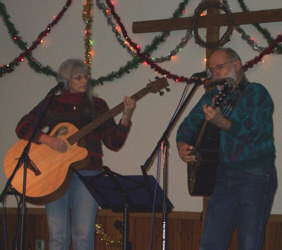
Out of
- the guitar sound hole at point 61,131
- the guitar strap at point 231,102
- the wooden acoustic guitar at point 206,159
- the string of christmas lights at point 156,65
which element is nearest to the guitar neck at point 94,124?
the guitar sound hole at point 61,131

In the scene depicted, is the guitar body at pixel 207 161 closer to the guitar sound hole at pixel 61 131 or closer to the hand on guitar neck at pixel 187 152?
the hand on guitar neck at pixel 187 152

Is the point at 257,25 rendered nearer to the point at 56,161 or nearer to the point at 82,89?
the point at 82,89

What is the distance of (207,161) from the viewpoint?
3410 millimetres

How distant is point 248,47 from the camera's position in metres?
4.92

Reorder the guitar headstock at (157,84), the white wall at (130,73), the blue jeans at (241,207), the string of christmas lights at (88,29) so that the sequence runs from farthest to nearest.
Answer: the string of christmas lights at (88,29) < the white wall at (130,73) < the guitar headstock at (157,84) < the blue jeans at (241,207)

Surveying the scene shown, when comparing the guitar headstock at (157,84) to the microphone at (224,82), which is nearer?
the microphone at (224,82)

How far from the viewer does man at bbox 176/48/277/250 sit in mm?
3172

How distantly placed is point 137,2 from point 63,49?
1008 mm

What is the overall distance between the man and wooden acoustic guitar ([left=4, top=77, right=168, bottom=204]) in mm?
845

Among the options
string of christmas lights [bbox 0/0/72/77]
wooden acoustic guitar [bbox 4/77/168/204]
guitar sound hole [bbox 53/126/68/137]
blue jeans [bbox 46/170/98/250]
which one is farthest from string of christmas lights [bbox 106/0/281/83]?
blue jeans [bbox 46/170/98/250]

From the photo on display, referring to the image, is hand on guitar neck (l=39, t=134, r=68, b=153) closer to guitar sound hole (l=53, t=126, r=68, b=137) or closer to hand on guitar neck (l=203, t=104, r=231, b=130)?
guitar sound hole (l=53, t=126, r=68, b=137)

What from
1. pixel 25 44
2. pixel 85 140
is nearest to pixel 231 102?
pixel 85 140

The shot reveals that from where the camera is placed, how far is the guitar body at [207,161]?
3.41 m

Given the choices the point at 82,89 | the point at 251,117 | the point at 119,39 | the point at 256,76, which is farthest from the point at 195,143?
the point at 119,39
